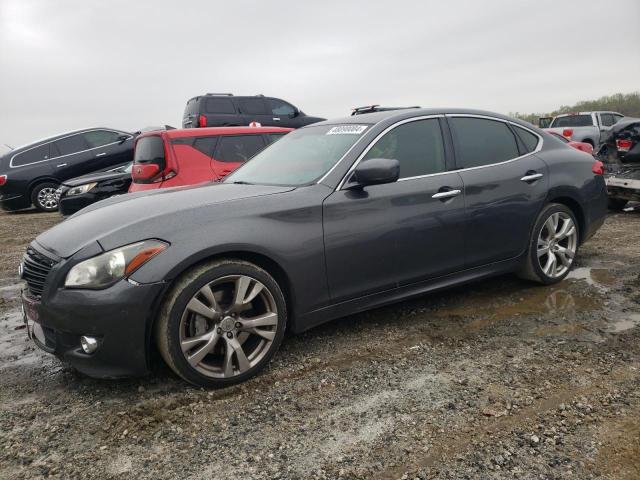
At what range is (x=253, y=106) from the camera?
46.4ft

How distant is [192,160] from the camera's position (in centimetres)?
639

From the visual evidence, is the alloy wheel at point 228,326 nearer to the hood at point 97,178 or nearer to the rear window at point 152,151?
the rear window at point 152,151

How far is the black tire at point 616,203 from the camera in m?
7.60

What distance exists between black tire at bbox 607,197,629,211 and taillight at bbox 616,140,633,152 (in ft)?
2.47

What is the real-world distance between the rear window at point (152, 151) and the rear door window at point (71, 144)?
6943 millimetres

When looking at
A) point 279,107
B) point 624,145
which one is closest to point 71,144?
point 279,107

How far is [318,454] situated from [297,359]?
96cm

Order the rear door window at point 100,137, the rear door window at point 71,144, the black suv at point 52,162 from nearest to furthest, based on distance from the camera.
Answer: the black suv at point 52,162, the rear door window at point 71,144, the rear door window at point 100,137

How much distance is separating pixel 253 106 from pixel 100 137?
4.23 m

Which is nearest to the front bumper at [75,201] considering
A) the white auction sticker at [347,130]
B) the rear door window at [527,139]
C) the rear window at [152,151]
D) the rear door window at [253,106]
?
the rear window at [152,151]

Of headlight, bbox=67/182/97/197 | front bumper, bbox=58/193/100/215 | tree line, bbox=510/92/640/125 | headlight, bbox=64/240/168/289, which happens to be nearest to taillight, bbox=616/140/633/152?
headlight, bbox=64/240/168/289

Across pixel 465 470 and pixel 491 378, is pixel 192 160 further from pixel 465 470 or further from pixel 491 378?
pixel 465 470

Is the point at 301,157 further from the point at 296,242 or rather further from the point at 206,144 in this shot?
the point at 206,144

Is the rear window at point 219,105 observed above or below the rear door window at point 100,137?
above
